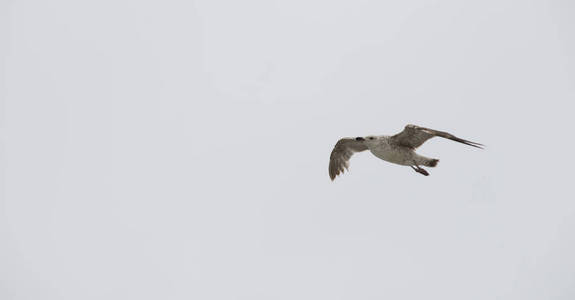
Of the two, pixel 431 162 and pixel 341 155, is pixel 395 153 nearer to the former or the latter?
pixel 431 162

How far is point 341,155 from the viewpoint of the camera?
816 inches

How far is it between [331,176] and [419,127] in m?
5.09

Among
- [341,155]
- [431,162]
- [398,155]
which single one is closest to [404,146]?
[398,155]

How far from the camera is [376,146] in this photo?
17.8 meters

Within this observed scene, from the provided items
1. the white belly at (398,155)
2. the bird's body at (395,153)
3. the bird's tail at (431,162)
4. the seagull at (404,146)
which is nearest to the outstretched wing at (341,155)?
the seagull at (404,146)

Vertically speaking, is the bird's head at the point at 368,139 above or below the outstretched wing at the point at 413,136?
above


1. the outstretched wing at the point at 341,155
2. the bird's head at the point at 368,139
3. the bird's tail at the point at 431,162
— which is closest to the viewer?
the bird's tail at the point at 431,162

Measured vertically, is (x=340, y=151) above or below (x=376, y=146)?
above

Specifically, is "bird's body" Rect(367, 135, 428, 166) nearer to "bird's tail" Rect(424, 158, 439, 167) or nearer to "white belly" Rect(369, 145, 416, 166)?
"white belly" Rect(369, 145, 416, 166)

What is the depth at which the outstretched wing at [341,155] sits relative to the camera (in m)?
20.2

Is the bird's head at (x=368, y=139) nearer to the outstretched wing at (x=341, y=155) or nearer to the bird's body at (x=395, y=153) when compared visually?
the bird's body at (x=395, y=153)

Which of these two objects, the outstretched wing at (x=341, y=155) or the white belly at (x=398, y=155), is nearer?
the white belly at (x=398, y=155)

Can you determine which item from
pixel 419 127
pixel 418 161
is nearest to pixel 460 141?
pixel 419 127

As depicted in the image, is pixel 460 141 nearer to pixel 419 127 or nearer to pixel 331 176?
pixel 419 127
